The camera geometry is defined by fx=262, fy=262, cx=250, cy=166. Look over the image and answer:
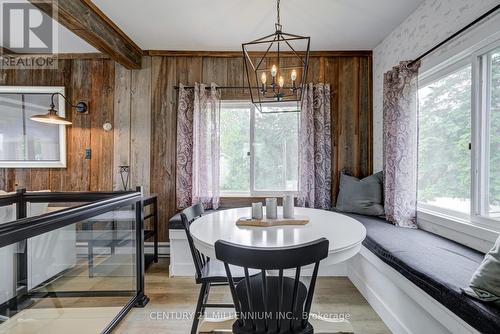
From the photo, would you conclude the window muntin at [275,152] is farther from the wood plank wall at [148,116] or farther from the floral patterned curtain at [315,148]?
the wood plank wall at [148,116]

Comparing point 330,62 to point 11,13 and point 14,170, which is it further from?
point 14,170

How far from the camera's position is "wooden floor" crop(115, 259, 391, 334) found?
195 centimetres

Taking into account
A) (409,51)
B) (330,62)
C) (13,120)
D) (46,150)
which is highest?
(330,62)

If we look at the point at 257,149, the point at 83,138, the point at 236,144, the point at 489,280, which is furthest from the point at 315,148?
the point at 83,138

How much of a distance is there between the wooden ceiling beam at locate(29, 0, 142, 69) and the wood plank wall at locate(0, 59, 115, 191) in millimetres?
528

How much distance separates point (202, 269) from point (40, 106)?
3.27 m

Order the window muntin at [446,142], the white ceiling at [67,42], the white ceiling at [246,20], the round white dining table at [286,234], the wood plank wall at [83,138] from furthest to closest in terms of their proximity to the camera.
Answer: the wood plank wall at [83,138] → the white ceiling at [67,42] → the white ceiling at [246,20] → the window muntin at [446,142] → the round white dining table at [286,234]

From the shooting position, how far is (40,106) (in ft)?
11.1

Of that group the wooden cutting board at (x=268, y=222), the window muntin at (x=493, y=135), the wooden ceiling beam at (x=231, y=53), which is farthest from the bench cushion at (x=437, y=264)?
the wooden ceiling beam at (x=231, y=53)

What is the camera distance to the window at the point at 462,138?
1748mm

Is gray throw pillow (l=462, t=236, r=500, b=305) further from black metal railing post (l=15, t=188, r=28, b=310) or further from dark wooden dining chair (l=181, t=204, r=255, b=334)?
black metal railing post (l=15, t=188, r=28, b=310)

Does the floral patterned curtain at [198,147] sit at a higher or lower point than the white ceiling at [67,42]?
lower

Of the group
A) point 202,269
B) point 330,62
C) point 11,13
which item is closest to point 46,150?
point 11,13

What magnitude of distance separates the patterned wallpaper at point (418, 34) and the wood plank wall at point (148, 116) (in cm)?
16
